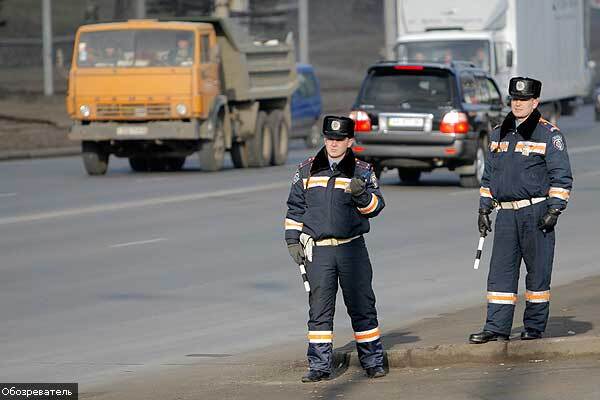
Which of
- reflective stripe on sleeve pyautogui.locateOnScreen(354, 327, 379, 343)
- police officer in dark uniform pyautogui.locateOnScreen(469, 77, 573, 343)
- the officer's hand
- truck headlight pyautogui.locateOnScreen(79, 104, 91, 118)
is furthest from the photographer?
truck headlight pyautogui.locateOnScreen(79, 104, 91, 118)

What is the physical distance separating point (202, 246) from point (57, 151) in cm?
1844

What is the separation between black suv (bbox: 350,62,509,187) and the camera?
22.8m

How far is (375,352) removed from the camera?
9141 mm

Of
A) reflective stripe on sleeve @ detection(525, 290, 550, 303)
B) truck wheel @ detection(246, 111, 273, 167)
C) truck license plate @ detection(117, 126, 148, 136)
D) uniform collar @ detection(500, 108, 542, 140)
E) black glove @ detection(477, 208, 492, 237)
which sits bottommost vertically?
truck wheel @ detection(246, 111, 273, 167)

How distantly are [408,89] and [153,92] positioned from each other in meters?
5.41

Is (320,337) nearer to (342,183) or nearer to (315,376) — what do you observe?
(315,376)

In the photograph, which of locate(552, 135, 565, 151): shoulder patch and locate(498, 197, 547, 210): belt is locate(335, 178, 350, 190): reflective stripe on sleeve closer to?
locate(498, 197, 547, 210): belt

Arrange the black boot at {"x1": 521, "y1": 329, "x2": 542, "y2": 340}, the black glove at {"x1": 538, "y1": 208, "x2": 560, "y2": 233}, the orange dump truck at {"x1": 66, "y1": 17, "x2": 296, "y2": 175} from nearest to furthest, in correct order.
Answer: the black glove at {"x1": 538, "y1": 208, "x2": 560, "y2": 233}
the black boot at {"x1": 521, "y1": 329, "x2": 542, "y2": 340}
the orange dump truck at {"x1": 66, "y1": 17, "x2": 296, "y2": 175}

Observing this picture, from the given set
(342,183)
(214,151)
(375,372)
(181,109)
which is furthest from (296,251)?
(214,151)

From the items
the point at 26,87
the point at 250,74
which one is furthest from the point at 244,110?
the point at 26,87

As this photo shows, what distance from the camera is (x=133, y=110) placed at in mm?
26734

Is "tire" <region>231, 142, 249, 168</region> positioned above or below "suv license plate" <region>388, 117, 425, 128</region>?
below

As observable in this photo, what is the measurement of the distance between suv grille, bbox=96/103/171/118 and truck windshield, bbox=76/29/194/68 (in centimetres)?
70

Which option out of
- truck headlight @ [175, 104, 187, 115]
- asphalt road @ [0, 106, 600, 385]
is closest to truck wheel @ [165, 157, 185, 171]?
truck headlight @ [175, 104, 187, 115]
